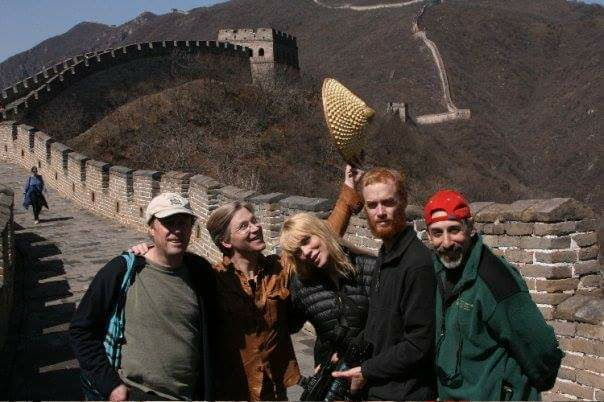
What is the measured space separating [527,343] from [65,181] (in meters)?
17.2

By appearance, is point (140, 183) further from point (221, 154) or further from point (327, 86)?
point (221, 154)

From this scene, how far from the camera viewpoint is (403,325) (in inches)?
123

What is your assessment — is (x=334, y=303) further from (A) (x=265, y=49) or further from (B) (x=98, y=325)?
(A) (x=265, y=49)

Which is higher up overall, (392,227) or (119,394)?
(392,227)

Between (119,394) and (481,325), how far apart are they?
→ 1.49m

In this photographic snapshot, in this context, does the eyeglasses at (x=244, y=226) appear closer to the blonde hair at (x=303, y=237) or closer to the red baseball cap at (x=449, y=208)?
the blonde hair at (x=303, y=237)

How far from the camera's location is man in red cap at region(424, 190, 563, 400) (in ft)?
9.21

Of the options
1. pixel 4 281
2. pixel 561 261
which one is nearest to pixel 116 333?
pixel 561 261

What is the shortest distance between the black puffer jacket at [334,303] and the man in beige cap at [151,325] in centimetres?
46

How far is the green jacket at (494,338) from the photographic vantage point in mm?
2807

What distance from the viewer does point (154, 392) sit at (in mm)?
3318

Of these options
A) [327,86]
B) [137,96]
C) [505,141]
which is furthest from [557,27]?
[327,86]

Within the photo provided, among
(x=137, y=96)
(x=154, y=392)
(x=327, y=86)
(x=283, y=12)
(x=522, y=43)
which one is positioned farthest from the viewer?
(x=283, y=12)

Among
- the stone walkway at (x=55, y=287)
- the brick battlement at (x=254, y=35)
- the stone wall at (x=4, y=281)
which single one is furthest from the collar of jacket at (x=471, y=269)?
the brick battlement at (x=254, y=35)
